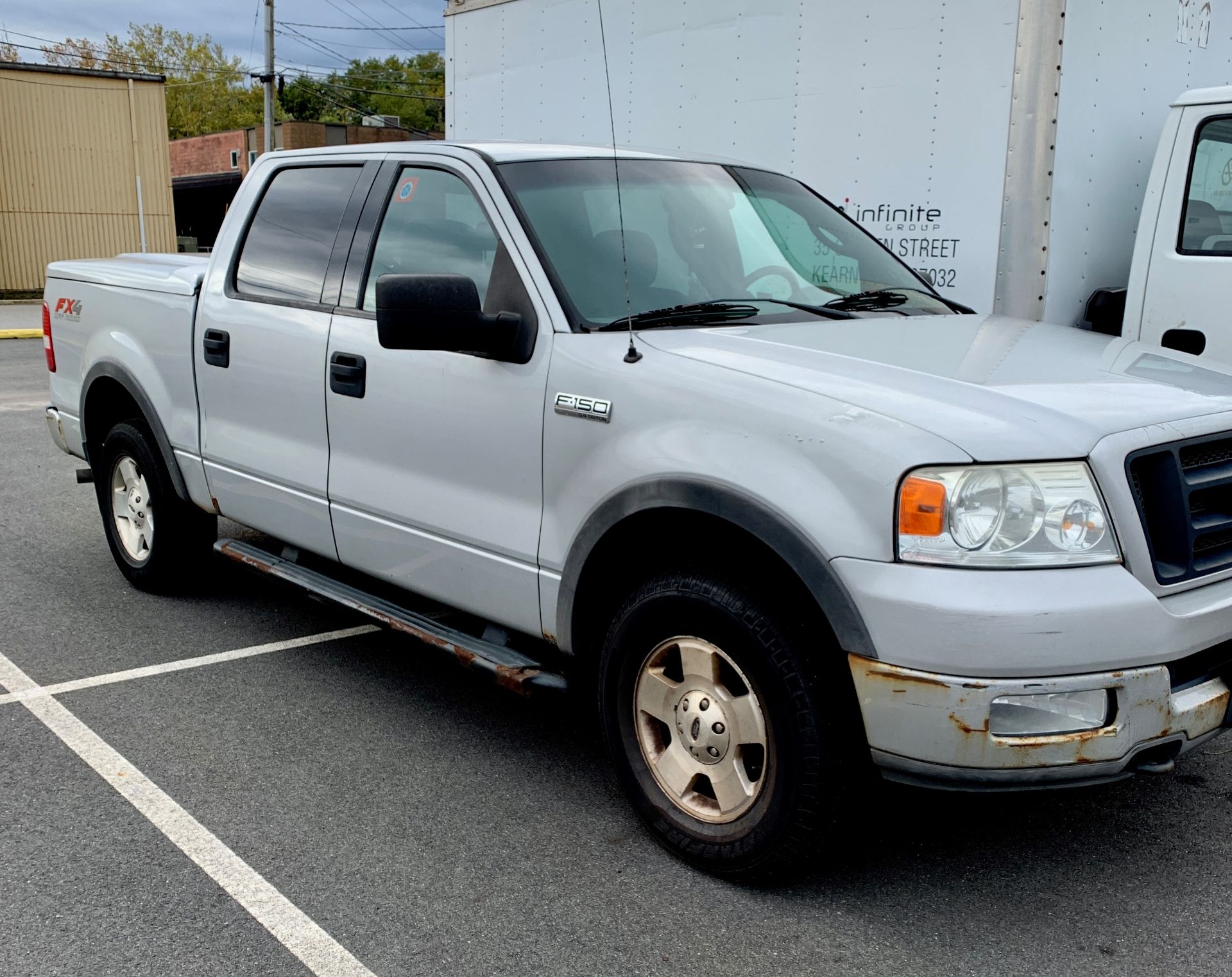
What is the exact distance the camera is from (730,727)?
317 cm

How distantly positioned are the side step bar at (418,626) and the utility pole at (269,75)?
33.5 metres

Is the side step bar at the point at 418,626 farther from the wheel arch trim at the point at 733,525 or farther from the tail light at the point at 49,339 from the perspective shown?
the tail light at the point at 49,339

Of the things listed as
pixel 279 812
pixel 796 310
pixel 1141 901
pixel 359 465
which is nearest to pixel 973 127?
pixel 796 310

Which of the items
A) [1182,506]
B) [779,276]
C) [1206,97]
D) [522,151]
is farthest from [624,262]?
[1206,97]

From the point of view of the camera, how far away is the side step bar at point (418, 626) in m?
3.62

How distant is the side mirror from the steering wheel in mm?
929

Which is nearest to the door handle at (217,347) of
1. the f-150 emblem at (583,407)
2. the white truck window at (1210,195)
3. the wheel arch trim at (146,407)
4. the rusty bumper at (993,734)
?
the wheel arch trim at (146,407)

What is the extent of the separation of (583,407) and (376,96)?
9406cm

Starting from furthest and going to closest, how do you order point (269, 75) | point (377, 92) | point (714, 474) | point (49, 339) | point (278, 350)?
point (377, 92)
point (269, 75)
point (49, 339)
point (278, 350)
point (714, 474)

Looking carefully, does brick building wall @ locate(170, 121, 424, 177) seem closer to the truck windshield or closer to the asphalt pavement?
the truck windshield

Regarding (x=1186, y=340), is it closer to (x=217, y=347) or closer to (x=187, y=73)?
(x=217, y=347)

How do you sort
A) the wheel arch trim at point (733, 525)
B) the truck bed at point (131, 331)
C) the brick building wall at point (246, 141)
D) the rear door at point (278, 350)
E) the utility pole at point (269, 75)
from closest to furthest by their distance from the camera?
the wheel arch trim at point (733, 525) → the rear door at point (278, 350) → the truck bed at point (131, 331) → the utility pole at point (269, 75) → the brick building wall at point (246, 141)

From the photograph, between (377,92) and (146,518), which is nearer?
(146,518)

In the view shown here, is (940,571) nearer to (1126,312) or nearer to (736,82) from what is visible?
(1126,312)
